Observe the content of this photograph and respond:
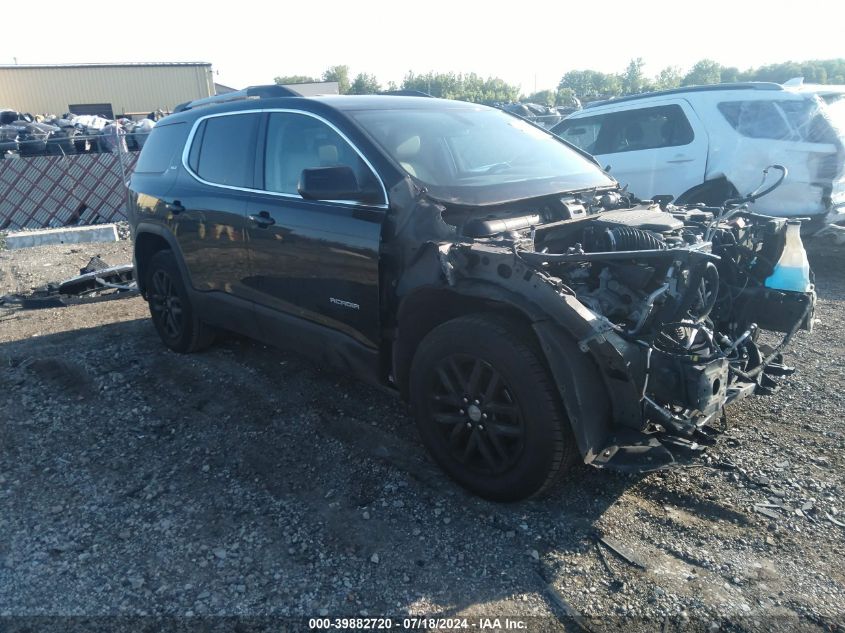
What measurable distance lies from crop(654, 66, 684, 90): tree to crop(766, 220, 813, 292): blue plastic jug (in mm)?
55773

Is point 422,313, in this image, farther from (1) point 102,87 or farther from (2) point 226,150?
(1) point 102,87

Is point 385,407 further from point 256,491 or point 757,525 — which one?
point 757,525

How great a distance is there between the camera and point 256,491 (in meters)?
3.42

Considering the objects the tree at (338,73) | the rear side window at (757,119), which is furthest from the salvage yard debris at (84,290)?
the tree at (338,73)

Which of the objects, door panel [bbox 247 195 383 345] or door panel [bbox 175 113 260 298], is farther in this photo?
door panel [bbox 175 113 260 298]

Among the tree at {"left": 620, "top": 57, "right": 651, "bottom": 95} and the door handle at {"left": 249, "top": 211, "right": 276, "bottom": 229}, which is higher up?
the tree at {"left": 620, "top": 57, "right": 651, "bottom": 95}

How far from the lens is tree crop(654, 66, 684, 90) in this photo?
5494 centimetres

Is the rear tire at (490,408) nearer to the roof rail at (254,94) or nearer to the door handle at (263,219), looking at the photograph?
the door handle at (263,219)

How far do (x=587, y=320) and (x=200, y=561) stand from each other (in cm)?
201

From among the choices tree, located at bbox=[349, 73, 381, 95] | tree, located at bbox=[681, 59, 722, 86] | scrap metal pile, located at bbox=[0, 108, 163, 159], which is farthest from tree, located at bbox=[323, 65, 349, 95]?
scrap metal pile, located at bbox=[0, 108, 163, 159]

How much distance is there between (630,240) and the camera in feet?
10.6

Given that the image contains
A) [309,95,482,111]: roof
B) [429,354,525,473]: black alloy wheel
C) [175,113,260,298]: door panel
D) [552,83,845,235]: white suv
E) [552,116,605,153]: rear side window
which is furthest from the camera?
[552,116,605,153]: rear side window

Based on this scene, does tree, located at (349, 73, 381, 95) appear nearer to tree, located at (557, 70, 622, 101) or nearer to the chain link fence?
tree, located at (557, 70, 622, 101)

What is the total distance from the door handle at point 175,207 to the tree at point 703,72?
2230 inches
